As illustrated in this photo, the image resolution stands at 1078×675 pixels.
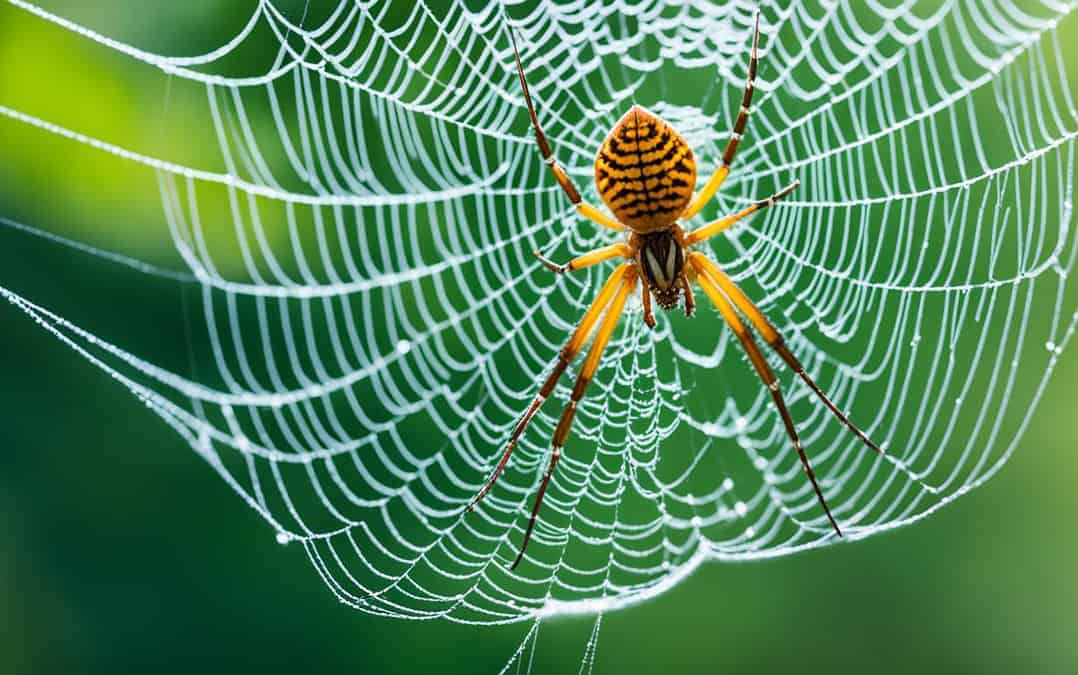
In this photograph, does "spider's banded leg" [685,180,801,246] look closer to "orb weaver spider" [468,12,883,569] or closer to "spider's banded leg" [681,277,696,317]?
"orb weaver spider" [468,12,883,569]

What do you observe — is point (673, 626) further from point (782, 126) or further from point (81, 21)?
point (81, 21)

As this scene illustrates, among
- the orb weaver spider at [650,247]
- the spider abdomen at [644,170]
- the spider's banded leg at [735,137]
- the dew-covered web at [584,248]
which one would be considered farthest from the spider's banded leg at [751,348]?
the dew-covered web at [584,248]

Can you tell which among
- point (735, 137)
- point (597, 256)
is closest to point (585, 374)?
point (597, 256)

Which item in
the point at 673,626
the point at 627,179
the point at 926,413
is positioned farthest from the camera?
the point at 673,626

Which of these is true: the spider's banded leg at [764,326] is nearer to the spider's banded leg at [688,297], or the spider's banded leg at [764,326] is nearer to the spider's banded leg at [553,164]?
the spider's banded leg at [688,297]

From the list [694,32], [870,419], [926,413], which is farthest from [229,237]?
[926,413]

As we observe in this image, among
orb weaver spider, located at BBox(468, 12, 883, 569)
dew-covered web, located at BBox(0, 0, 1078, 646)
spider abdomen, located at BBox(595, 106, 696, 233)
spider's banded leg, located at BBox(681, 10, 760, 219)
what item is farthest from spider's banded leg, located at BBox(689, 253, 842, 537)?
dew-covered web, located at BBox(0, 0, 1078, 646)

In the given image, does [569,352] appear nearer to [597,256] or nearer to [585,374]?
[585,374]
